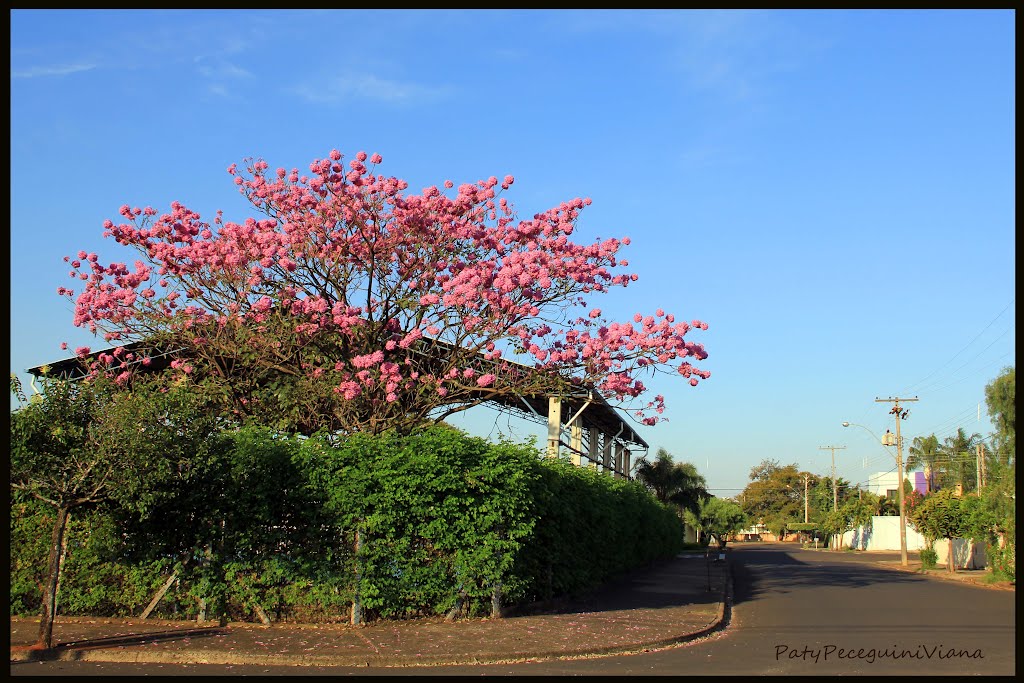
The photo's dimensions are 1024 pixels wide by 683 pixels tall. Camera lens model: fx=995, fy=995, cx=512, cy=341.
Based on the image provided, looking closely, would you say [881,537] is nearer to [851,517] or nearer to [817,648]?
[851,517]

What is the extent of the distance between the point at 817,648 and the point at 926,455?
108m

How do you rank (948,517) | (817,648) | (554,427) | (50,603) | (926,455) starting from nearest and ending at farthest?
(50,603), (817,648), (554,427), (948,517), (926,455)

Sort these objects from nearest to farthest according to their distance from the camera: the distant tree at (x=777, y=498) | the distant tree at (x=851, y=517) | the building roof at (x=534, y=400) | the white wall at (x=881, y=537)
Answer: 1. the building roof at (x=534, y=400)
2. the white wall at (x=881, y=537)
3. the distant tree at (x=851, y=517)
4. the distant tree at (x=777, y=498)

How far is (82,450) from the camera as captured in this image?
37.0ft

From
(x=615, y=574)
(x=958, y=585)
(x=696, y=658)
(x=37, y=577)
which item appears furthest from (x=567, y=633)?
(x=958, y=585)

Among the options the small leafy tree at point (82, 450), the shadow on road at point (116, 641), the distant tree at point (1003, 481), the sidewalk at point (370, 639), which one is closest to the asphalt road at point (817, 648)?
the sidewalk at point (370, 639)

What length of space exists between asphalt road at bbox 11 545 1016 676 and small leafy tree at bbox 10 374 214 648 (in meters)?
1.86

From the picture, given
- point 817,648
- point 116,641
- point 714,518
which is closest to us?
point 116,641

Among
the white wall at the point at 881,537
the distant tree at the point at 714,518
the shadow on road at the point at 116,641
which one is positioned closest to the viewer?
the shadow on road at the point at 116,641

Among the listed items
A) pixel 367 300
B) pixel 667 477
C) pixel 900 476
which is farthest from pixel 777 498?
pixel 367 300

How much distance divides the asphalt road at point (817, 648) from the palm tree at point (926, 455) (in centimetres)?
8709

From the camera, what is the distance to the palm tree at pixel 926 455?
104512 millimetres

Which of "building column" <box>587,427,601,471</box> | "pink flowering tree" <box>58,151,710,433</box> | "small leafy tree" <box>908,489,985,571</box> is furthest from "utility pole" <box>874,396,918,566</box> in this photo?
"pink flowering tree" <box>58,151,710,433</box>

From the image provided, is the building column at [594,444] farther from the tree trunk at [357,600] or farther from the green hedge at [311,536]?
the tree trunk at [357,600]
